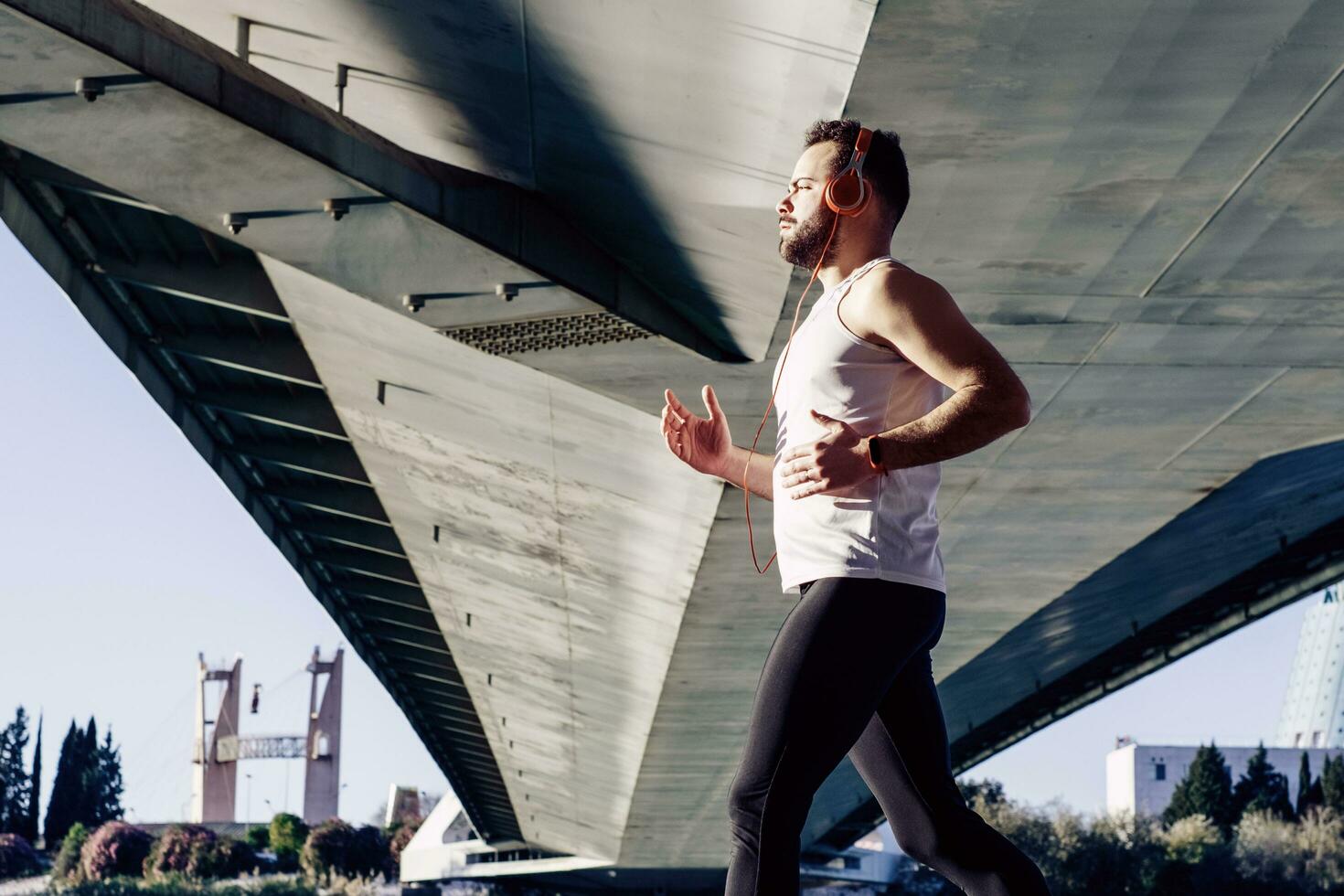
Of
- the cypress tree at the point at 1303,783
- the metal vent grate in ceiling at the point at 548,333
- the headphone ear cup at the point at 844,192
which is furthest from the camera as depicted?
the cypress tree at the point at 1303,783

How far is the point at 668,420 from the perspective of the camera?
12.1 feet

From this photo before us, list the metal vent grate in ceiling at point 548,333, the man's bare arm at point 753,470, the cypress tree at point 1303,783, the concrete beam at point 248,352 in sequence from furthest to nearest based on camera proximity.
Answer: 1. the cypress tree at point 1303,783
2. the concrete beam at point 248,352
3. the metal vent grate in ceiling at point 548,333
4. the man's bare arm at point 753,470

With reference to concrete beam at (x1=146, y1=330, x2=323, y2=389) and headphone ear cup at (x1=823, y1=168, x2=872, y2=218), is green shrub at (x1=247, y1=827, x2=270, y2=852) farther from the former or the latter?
headphone ear cup at (x1=823, y1=168, x2=872, y2=218)

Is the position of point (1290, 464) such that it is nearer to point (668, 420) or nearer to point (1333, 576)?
point (1333, 576)

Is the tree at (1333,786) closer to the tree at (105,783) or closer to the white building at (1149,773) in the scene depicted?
the white building at (1149,773)

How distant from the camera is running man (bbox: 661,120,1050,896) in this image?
2904 millimetres

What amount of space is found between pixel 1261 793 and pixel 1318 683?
110 m

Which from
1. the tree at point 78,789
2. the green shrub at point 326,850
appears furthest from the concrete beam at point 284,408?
the tree at point 78,789

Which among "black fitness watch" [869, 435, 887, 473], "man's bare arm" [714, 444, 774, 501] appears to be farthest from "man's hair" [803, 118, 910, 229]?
"man's bare arm" [714, 444, 774, 501]

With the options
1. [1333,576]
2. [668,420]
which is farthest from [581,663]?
[668,420]

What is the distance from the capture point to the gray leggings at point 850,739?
9.57 feet

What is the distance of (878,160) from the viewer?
3.20 meters

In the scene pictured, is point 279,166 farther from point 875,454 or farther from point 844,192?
point 875,454

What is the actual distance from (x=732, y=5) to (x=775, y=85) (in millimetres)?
579
